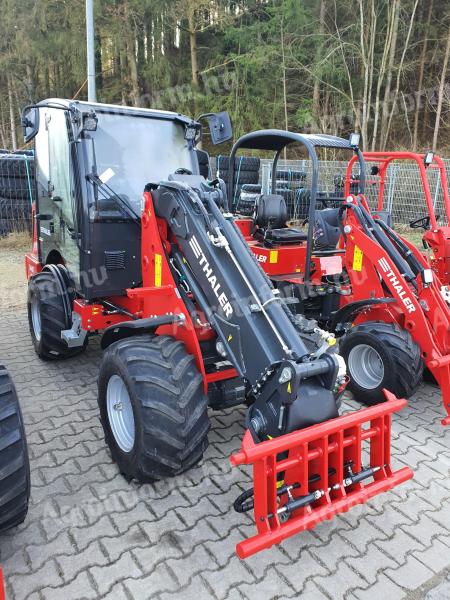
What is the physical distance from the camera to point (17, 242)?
11.4m

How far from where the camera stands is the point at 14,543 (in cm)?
260

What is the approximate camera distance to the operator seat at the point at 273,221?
5664 mm

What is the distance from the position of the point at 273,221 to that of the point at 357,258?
1.31m

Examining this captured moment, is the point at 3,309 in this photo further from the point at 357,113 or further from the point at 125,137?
the point at 357,113

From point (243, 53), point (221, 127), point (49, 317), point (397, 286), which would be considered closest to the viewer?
point (221, 127)

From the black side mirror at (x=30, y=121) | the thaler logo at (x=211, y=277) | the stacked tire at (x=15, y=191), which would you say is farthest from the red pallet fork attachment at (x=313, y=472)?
the stacked tire at (x=15, y=191)

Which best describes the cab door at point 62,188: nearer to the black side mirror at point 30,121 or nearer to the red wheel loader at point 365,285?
the black side mirror at point 30,121

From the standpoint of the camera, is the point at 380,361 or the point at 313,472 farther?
the point at 380,361

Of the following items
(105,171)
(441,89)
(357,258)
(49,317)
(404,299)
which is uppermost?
(441,89)

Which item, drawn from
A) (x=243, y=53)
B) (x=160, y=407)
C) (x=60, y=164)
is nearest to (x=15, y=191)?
(x=60, y=164)

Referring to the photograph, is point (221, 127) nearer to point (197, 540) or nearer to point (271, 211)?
point (271, 211)

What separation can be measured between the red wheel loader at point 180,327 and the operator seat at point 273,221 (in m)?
1.33

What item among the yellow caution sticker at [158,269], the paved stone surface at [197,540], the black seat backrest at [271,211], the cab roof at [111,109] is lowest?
the paved stone surface at [197,540]

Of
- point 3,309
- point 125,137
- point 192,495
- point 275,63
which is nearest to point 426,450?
point 192,495
